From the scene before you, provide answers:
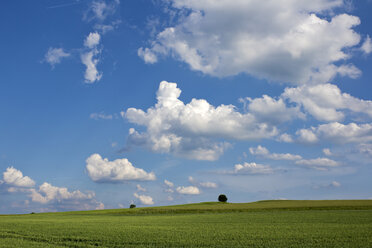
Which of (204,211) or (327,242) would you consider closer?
(327,242)

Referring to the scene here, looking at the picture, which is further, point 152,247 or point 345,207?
point 345,207

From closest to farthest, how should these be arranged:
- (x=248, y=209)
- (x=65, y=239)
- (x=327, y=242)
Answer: (x=327, y=242)
(x=65, y=239)
(x=248, y=209)

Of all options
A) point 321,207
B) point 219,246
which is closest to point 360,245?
point 219,246

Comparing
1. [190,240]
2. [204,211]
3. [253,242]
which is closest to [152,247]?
[190,240]

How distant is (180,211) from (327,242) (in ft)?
195

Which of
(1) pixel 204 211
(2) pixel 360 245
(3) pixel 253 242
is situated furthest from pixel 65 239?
(1) pixel 204 211

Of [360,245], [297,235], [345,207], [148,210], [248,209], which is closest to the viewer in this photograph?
[360,245]

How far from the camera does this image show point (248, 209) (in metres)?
76.0

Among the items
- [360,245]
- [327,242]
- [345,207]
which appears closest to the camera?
[360,245]

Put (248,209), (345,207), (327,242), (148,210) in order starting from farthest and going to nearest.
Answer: (148,210) → (248,209) → (345,207) → (327,242)

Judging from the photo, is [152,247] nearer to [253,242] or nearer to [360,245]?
[253,242]

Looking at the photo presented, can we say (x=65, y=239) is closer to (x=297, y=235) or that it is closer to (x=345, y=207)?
(x=297, y=235)

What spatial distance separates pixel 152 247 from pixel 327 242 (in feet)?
39.3

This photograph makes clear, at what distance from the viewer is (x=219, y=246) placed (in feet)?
73.6
